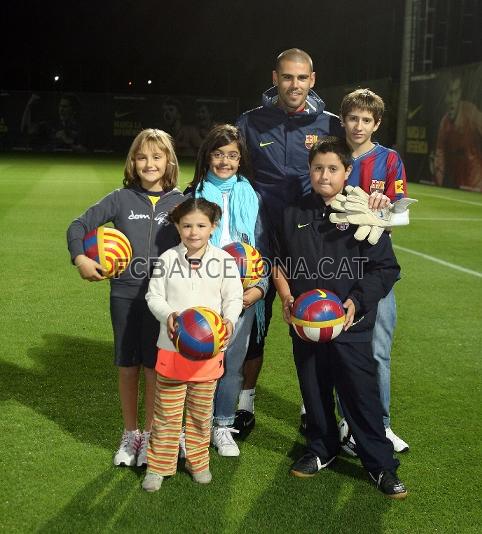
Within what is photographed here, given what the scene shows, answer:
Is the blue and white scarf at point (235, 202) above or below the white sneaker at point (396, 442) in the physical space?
above

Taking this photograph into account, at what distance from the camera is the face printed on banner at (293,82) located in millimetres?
4426

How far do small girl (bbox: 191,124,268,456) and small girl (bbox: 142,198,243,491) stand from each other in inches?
13.9

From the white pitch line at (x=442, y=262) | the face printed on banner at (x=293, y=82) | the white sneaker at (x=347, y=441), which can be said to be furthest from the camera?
the white pitch line at (x=442, y=262)

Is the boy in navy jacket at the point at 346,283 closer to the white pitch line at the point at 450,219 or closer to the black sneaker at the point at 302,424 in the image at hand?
the black sneaker at the point at 302,424

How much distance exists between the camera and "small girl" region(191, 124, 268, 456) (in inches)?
163

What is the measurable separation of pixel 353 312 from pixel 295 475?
99 cm

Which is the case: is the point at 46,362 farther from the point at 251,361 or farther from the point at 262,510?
the point at 262,510

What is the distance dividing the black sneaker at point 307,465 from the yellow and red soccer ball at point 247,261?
3.37 ft

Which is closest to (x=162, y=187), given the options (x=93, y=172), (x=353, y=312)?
(x=353, y=312)

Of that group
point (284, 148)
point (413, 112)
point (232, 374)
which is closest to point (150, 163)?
point (284, 148)

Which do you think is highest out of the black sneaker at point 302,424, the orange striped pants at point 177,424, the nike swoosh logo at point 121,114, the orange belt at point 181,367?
the nike swoosh logo at point 121,114

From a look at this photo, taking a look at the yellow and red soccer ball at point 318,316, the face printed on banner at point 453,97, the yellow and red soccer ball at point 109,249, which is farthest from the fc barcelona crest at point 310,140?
the face printed on banner at point 453,97

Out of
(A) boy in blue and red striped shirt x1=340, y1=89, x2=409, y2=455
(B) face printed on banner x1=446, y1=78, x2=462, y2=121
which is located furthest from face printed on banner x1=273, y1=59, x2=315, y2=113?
(B) face printed on banner x1=446, y1=78, x2=462, y2=121

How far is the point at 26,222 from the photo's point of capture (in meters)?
13.7
